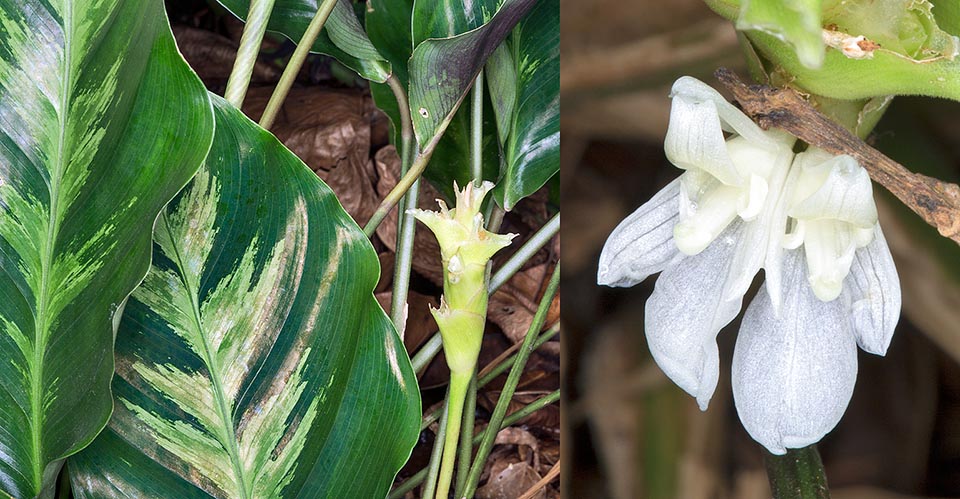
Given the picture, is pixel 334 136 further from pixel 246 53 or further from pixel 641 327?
pixel 641 327

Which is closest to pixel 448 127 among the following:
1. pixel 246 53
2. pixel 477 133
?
pixel 477 133

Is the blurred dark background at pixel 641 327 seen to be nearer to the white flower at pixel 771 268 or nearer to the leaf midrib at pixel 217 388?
the white flower at pixel 771 268

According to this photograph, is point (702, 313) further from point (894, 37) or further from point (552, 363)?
point (552, 363)

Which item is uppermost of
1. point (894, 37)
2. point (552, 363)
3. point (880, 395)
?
point (894, 37)

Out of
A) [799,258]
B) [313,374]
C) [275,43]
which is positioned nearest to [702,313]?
[799,258]

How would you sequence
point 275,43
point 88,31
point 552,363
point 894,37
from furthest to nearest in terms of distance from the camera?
point 275,43, point 552,363, point 88,31, point 894,37

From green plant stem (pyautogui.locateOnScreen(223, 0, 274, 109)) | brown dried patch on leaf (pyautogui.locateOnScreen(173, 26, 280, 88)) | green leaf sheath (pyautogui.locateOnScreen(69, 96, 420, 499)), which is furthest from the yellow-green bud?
brown dried patch on leaf (pyautogui.locateOnScreen(173, 26, 280, 88))

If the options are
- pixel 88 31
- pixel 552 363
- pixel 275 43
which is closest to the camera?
pixel 88 31
